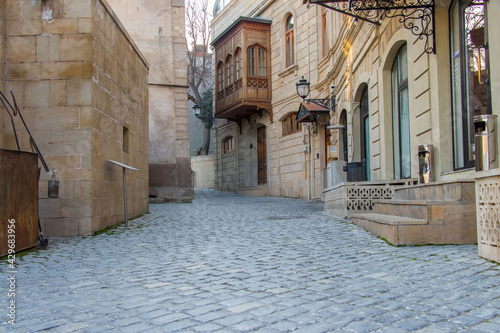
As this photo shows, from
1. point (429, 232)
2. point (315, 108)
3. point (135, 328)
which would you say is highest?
point (315, 108)

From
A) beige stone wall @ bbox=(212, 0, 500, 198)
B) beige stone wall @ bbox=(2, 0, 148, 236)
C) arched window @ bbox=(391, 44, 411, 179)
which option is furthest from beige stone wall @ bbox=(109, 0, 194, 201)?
arched window @ bbox=(391, 44, 411, 179)

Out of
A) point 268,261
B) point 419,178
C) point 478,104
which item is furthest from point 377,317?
point 419,178

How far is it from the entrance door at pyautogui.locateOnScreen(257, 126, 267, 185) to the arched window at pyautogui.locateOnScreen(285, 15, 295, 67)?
4.09m

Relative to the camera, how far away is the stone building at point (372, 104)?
6.00 metres

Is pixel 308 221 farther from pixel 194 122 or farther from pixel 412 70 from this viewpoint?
pixel 194 122

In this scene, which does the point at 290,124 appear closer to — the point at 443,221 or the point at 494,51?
the point at 494,51

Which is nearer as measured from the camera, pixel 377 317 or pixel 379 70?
pixel 377 317

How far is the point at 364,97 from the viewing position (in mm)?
12734

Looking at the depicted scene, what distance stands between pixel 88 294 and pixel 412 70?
6.80 metres

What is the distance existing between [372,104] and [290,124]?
1035cm

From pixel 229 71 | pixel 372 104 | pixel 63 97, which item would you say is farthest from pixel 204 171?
pixel 63 97

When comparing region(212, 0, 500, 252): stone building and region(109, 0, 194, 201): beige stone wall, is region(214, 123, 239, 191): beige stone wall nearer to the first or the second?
region(212, 0, 500, 252): stone building

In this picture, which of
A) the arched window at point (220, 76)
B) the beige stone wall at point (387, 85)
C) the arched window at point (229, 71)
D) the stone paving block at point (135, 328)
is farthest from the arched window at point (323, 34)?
the stone paving block at point (135, 328)

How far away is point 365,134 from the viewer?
507 inches
